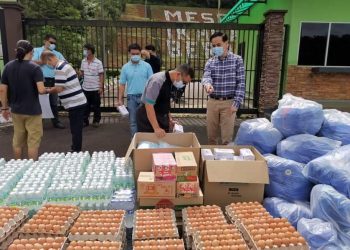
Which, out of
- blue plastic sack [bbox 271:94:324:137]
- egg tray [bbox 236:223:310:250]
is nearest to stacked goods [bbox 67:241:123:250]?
egg tray [bbox 236:223:310:250]

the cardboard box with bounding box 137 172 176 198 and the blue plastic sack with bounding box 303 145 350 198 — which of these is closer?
the cardboard box with bounding box 137 172 176 198

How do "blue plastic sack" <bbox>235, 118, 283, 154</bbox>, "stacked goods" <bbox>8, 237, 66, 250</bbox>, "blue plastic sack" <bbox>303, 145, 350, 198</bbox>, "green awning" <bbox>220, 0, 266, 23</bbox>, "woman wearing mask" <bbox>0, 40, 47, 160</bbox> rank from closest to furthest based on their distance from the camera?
"stacked goods" <bbox>8, 237, 66, 250</bbox> < "blue plastic sack" <bbox>303, 145, 350, 198</bbox> < "blue plastic sack" <bbox>235, 118, 283, 154</bbox> < "woman wearing mask" <bbox>0, 40, 47, 160</bbox> < "green awning" <bbox>220, 0, 266, 23</bbox>

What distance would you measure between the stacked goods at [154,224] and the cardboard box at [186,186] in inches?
7.6

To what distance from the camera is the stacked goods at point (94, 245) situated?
1.94 m

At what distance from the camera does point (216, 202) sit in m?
2.88

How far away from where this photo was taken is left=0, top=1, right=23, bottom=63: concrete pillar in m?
7.23

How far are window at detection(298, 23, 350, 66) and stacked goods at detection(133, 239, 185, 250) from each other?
815 cm

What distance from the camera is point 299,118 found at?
10.8 ft

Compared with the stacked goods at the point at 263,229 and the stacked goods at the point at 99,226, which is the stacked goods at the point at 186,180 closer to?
the stacked goods at the point at 263,229

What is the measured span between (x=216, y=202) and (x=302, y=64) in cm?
729

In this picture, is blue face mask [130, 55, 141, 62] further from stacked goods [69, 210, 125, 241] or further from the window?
the window

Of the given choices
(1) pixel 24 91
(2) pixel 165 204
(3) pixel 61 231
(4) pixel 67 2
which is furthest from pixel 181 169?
(4) pixel 67 2

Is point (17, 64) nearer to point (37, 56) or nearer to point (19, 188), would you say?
point (19, 188)

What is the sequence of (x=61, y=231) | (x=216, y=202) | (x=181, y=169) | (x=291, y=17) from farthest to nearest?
(x=291, y=17), (x=216, y=202), (x=181, y=169), (x=61, y=231)
